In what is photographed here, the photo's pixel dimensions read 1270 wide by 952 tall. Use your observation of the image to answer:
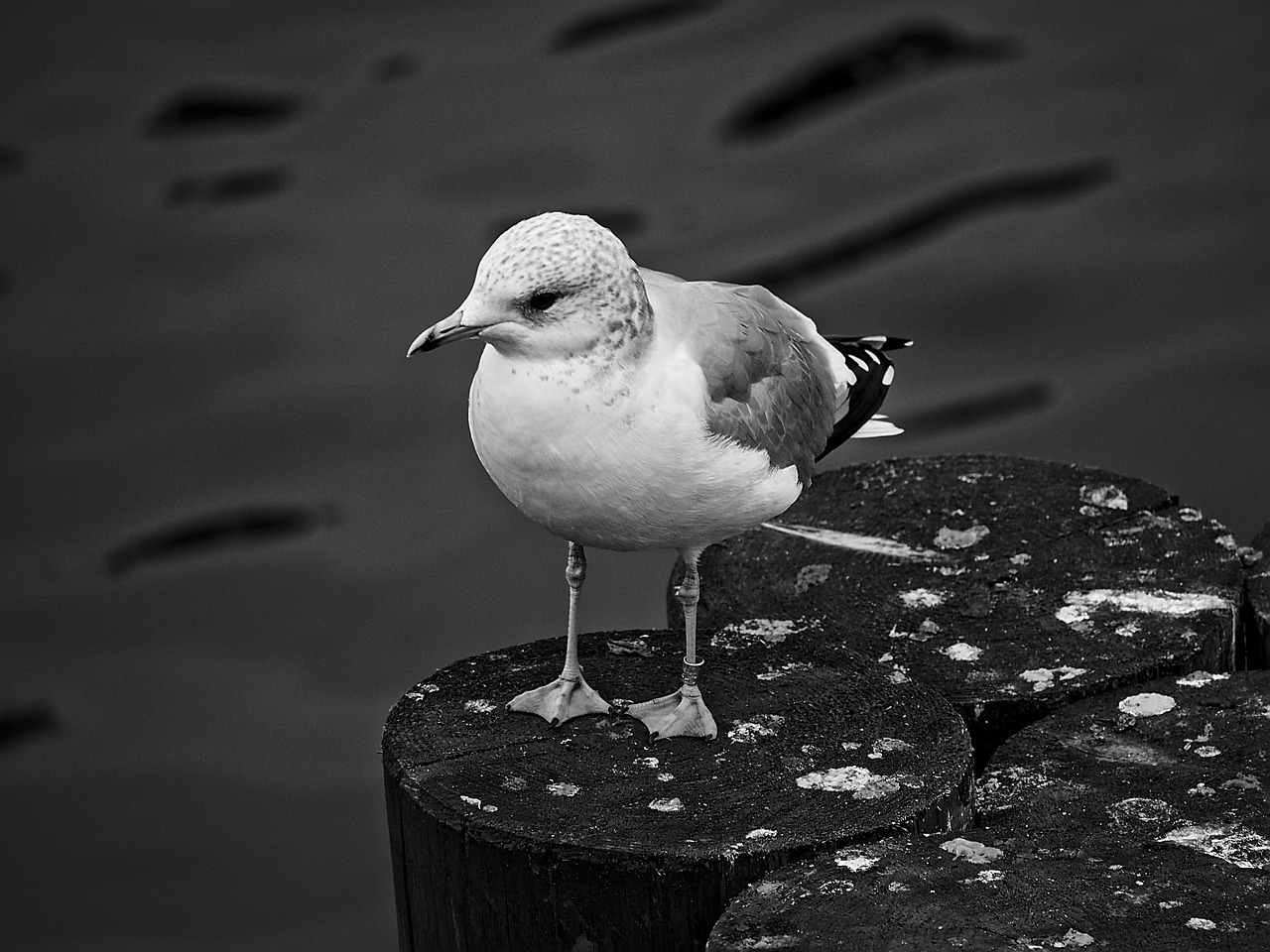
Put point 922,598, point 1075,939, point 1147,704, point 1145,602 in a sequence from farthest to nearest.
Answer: point 922,598 → point 1145,602 → point 1147,704 → point 1075,939

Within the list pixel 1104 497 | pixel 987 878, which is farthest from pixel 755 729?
pixel 1104 497

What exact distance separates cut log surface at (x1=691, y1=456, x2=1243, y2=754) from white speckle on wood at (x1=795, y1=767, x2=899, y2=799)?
0.42 metres

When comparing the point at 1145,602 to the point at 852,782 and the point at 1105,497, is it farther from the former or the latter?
the point at 852,782

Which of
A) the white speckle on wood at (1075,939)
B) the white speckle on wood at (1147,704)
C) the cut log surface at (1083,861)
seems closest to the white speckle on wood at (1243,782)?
the cut log surface at (1083,861)

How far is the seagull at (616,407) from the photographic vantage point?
3.68m

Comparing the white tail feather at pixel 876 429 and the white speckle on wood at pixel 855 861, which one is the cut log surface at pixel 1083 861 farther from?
the white tail feather at pixel 876 429

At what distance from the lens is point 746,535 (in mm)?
4934

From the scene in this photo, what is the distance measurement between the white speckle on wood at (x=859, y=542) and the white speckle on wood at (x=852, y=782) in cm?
103

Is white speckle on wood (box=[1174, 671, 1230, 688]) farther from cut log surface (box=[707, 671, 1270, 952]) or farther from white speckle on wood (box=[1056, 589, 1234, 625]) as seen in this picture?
white speckle on wood (box=[1056, 589, 1234, 625])

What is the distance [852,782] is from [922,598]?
0.92 m

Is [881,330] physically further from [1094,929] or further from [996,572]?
[1094,929]

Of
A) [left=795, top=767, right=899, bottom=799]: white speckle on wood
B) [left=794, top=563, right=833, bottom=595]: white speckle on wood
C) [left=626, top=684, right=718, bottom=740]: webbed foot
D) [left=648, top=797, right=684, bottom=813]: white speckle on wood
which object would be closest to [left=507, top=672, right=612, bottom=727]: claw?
[left=626, top=684, right=718, bottom=740]: webbed foot

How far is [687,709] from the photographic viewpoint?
156 inches

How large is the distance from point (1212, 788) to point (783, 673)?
0.93 metres
